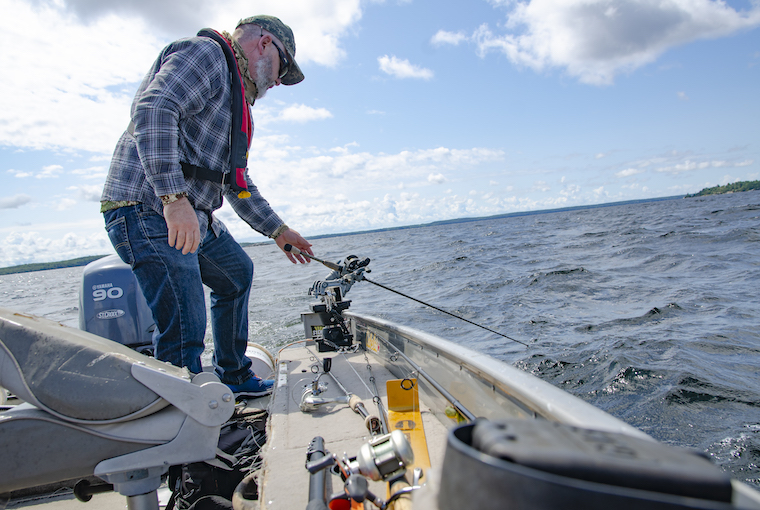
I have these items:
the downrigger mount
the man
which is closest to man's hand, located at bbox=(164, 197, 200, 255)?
the man

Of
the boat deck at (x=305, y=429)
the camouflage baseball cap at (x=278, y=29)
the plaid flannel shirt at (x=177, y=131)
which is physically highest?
the camouflage baseball cap at (x=278, y=29)

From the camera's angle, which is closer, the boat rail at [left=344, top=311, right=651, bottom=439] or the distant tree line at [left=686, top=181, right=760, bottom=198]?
the boat rail at [left=344, top=311, right=651, bottom=439]

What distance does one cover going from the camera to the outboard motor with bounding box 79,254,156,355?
3201 millimetres

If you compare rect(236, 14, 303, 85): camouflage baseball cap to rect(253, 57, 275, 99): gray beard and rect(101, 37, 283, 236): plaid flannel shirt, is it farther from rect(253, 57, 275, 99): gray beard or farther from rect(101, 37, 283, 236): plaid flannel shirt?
rect(101, 37, 283, 236): plaid flannel shirt

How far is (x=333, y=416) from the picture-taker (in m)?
2.01

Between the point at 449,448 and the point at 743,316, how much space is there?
6.13m

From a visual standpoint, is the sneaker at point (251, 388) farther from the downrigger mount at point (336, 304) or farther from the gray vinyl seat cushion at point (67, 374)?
the gray vinyl seat cushion at point (67, 374)

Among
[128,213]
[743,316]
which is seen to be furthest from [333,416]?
[743,316]

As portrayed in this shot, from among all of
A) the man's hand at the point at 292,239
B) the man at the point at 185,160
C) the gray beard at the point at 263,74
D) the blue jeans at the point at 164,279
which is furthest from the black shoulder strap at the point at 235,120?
the man's hand at the point at 292,239

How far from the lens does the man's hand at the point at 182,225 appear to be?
1.73 m

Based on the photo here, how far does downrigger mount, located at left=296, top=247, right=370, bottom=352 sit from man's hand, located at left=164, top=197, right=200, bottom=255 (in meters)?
1.60

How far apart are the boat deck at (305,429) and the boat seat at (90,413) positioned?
0.35 meters

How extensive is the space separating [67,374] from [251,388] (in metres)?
1.69

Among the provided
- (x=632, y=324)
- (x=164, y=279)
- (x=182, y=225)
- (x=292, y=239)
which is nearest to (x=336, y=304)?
(x=292, y=239)
